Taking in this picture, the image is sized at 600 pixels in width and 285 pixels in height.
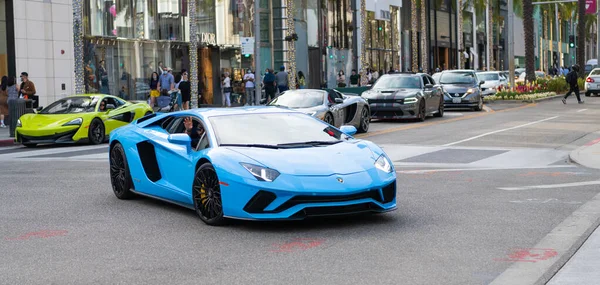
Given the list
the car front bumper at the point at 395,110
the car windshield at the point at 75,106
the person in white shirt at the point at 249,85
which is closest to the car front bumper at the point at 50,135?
the car windshield at the point at 75,106

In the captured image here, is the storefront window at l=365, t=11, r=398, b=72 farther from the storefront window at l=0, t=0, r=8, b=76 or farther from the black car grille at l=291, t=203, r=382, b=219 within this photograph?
the black car grille at l=291, t=203, r=382, b=219

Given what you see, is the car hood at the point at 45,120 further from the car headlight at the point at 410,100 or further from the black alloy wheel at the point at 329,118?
the car headlight at the point at 410,100

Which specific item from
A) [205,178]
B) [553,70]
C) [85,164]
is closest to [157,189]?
[205,178]

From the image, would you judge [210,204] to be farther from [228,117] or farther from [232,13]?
[232,13]

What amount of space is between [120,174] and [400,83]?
19127mm

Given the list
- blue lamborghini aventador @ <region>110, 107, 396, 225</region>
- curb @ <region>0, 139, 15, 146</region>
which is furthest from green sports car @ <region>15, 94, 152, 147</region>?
blue lamborghini aventador @ <region>110, 107, 396, 225</region>

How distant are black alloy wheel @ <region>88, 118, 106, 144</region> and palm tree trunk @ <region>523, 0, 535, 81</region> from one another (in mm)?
29145

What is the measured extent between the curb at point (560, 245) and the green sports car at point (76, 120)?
49.1ft

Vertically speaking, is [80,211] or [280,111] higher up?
[280,111]

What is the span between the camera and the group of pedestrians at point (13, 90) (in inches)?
1137

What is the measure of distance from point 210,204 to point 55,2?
84.7 feet

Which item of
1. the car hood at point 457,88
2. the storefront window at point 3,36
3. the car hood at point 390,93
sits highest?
the storefront window at point 3,36

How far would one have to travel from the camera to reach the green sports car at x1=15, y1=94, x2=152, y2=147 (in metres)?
22.9

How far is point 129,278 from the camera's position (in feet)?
23.1
